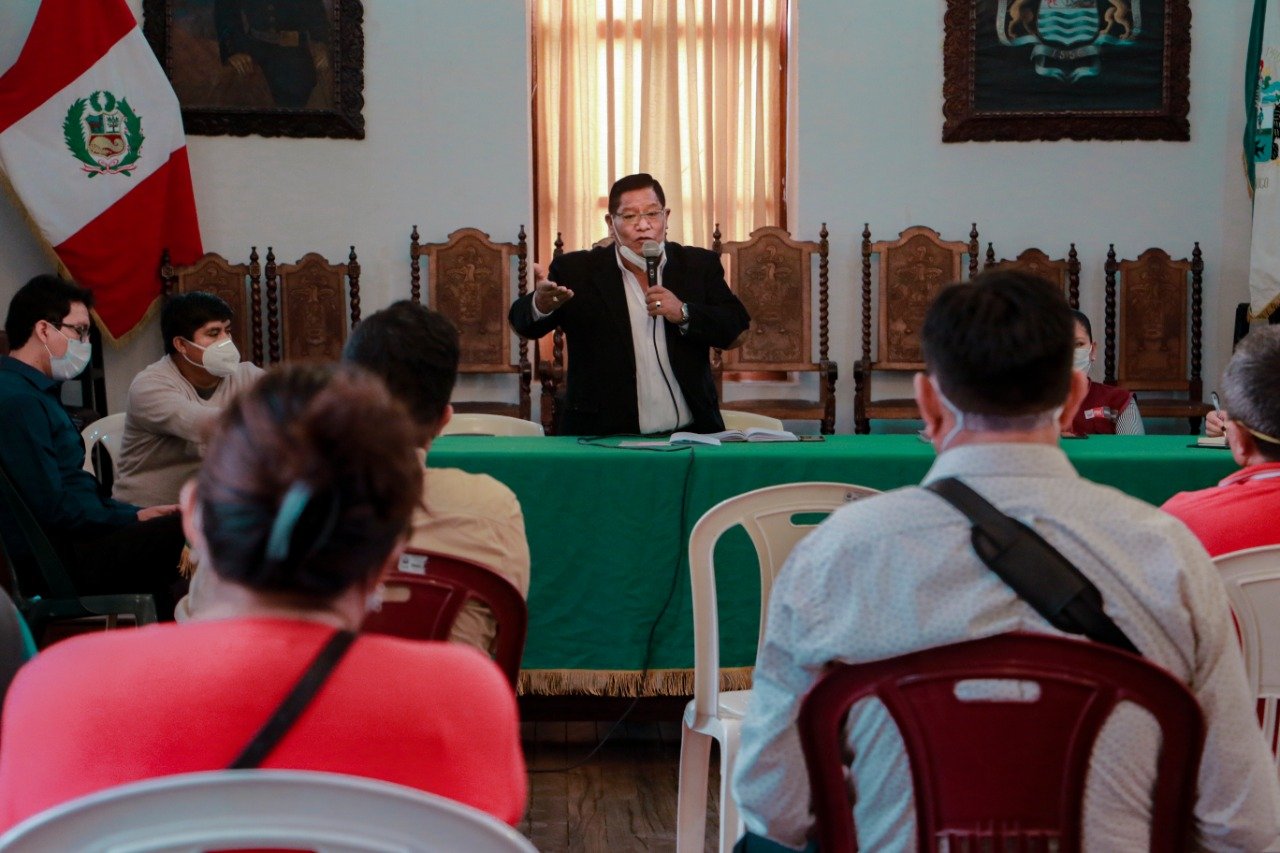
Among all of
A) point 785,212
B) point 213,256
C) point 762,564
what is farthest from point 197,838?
point 785,212

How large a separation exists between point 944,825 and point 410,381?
0.90 m

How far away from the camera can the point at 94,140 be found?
5.79m

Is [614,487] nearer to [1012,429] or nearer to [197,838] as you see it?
[1012,429]

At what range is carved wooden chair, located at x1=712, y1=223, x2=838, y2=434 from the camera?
19.9 feet

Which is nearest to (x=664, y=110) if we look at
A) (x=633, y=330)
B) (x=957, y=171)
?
(x=957, y=171)

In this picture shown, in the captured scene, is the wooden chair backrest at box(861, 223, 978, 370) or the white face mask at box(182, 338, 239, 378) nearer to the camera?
the white face mask at box(182, 338, 239, 378)

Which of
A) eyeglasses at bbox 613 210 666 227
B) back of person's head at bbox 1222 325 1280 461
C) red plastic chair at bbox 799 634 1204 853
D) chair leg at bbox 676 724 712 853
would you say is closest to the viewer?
red plastic chair at bbox 799 634 1204 853

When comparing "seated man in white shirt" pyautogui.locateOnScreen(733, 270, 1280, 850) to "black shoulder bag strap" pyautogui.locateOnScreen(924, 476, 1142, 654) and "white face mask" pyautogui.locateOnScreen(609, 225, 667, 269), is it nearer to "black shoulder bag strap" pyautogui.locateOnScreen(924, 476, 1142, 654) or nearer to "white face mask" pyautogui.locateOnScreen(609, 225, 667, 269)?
"black shoulder bag strap" pyautogui.locateOnScreen(924, 476, 1142, 654)

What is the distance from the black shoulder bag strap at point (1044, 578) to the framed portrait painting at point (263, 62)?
A: 5.46m

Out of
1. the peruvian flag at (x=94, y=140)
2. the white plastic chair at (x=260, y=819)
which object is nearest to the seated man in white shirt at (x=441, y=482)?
the white plastic chair at (x=260, y=819)

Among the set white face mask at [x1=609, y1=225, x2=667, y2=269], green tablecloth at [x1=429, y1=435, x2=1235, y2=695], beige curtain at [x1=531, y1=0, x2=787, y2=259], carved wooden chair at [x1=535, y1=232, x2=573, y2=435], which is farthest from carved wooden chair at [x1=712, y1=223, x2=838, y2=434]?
green tablecloth at [x1=429, y1=435, x2=1235, y2=695]

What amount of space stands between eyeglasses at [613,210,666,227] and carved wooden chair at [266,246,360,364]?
2493 millimetres

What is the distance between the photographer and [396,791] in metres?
0.79

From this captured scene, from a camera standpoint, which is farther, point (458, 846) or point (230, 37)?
point (230, 37)
